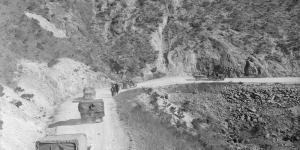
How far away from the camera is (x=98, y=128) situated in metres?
27.6

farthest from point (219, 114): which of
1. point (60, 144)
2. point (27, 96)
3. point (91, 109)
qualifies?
point (60, 144)

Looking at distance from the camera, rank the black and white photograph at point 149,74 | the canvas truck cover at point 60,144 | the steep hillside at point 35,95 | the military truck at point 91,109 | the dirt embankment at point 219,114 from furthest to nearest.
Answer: the dirt embankment at point 219,114 → the military truck at point 91,109 → the black and white photograph at point 149,74 → the steep hillside at point 35,95 → the canvas truck cover at point 60,144

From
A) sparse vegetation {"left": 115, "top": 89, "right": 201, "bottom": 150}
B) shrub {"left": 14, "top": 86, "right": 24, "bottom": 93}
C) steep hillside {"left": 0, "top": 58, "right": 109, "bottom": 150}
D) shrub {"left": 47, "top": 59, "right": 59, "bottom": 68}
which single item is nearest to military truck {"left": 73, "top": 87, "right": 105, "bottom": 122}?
sparse vegetation {"left": 115, "top": 89, "right": 201, "bottom": 150}

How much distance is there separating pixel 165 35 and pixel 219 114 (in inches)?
1054

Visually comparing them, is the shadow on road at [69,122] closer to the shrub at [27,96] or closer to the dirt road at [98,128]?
the dirt road at [98,128]

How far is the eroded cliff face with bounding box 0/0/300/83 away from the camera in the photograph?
50.2 metres

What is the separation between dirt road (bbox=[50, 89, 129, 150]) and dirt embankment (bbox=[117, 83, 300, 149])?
133 centimetres

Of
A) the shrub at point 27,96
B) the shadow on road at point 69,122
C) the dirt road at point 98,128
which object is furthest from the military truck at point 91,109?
the shrub at point 27,96

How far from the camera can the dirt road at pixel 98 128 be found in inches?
949

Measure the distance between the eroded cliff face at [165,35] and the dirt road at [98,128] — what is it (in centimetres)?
1478

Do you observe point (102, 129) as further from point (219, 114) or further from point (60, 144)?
point (219, 114)

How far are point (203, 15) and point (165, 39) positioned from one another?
9298 mm

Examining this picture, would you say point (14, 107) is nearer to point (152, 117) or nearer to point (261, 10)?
point (152, 117)

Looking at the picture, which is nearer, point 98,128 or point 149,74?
point 98,128
